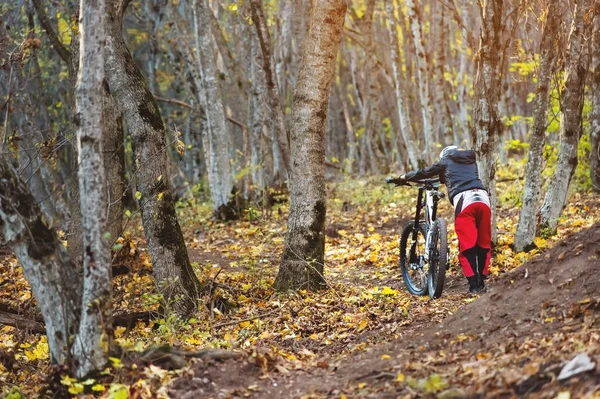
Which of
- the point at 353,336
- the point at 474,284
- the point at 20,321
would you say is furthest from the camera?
the point at 474,284

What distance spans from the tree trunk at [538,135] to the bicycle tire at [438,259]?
216 centimetres

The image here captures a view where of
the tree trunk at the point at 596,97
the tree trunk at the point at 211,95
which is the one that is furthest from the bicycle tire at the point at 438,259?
the tree trunk at the point at 211,95

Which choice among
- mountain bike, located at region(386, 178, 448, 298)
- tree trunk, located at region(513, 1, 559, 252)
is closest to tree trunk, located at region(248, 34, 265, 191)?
mountain bike, located at region(386, 178, 448, 298)

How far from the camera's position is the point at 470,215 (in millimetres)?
8188

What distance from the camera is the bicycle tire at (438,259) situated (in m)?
8.23

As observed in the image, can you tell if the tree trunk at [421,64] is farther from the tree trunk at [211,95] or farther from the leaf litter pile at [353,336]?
the leaf litter pile at [353,336]

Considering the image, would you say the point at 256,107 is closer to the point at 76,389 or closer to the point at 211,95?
the point at 211,95

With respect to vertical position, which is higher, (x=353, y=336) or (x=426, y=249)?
(x=426, y=249)

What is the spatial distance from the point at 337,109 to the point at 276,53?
13563 mm

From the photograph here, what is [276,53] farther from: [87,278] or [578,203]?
[87,278]

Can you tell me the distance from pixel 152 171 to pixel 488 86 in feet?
15.6

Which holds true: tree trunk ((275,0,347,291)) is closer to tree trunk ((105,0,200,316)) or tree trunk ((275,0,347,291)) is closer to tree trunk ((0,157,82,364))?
tree trunk ((105,0,200,316))

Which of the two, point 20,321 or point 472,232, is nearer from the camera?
point 20,321

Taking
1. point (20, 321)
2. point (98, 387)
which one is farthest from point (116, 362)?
point (20, 321)
